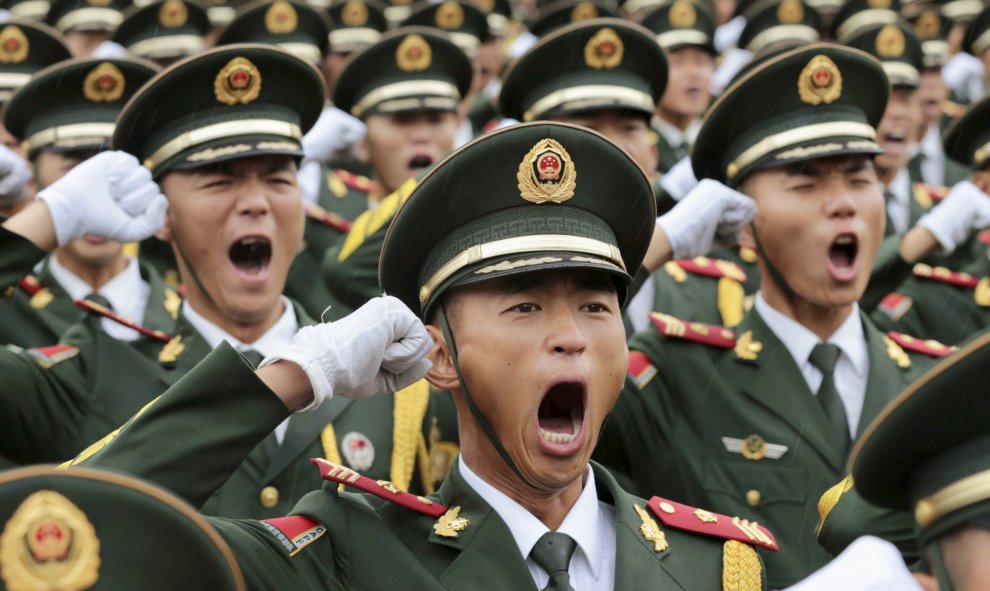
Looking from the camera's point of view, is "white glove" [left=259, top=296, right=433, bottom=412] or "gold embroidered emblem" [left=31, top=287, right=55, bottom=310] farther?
"gold embroidered emblem" [left=31, top=287, right=55, bottom=310]

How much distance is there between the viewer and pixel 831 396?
17.5 ft

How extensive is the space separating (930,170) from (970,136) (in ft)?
14.4

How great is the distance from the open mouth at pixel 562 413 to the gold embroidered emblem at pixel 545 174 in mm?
469

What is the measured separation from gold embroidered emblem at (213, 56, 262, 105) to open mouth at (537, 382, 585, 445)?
79.1 inches

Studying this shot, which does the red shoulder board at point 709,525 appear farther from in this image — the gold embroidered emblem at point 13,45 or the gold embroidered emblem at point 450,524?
the gold embroidered emblem at point 13,45

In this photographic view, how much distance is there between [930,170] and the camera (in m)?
11.8

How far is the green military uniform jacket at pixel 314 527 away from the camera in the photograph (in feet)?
11.9

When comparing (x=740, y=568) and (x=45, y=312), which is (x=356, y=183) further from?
(x=740, y=568)

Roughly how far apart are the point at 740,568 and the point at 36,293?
3992 millimetres

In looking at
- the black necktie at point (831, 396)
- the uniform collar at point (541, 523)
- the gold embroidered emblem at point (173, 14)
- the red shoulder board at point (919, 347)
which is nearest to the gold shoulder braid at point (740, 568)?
the uniform collar at point (541, 523)

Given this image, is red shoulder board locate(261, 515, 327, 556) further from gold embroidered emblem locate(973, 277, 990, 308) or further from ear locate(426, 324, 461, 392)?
gold embroidered emblem locate(973, 277, 990, 308)

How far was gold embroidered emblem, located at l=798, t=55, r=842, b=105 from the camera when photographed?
5.50 m

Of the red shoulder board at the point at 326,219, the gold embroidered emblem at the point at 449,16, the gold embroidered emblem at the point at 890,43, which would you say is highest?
the red shoulder board at the point at 326,219

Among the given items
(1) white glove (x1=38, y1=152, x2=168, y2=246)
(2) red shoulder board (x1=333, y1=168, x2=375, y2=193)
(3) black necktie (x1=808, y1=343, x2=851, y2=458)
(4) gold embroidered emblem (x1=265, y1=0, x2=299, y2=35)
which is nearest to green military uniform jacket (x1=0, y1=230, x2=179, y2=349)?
(1) white glove (x1=38, y1=152, x2=168, y2=246)
